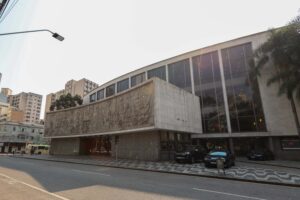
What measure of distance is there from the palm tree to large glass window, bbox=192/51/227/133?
6975 mm

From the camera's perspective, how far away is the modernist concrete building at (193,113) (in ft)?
68.4

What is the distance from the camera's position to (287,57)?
21.6 m

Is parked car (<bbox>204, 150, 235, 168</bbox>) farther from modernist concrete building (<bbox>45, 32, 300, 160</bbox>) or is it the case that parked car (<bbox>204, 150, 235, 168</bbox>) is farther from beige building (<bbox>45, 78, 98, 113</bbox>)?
beige building (<bbox>45, 78, 98, 113</bbox>)

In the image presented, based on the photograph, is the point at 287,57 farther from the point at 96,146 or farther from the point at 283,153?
the point at 96,146

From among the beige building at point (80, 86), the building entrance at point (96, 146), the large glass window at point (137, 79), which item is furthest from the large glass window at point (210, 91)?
the beige building at point (80, 86)

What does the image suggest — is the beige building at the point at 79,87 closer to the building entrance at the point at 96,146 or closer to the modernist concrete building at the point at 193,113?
the modernist concrete building at the point at 193,113

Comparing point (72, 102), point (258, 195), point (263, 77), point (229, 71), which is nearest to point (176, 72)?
point (229, 71)

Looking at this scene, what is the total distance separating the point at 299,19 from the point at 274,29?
2541mm

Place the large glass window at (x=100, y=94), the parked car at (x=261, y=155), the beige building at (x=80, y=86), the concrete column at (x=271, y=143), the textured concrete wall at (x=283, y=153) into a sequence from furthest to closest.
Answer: the beige building at (x=80, y=86) < the large glass window at (x=100, y=94) < the concrete column at (x=271, y=143) < the textured concrete wall at (x=283, y=153) < the parked car at (x=261, y=155)

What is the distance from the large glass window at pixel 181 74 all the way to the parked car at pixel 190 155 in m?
13.3

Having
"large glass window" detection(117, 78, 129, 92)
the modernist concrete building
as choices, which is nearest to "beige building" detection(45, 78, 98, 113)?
"large glass window" detection(117, 78, 129, 92)

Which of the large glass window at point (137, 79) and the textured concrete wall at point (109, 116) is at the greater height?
the large glass window at point (137, 79)

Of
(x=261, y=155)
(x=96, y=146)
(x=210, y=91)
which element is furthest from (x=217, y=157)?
(x=96, y=146)

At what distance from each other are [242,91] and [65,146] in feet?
102
